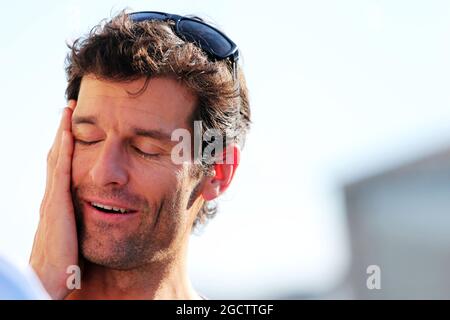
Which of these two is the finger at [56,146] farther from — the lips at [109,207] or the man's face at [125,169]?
the lips at [109,207]

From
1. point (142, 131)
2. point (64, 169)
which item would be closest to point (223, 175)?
point (142, 131)

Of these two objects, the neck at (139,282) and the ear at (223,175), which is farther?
the ear at (223,175)

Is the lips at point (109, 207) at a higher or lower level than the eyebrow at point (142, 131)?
lower

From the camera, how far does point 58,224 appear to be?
3.14 meters

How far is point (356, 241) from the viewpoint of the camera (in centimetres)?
1016

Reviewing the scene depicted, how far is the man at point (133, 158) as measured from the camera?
10.3 feet

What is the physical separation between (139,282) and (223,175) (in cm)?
65

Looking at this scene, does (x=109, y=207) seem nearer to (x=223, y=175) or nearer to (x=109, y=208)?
(x=109, y=208)

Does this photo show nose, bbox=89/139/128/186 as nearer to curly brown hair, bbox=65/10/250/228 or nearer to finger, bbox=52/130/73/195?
finger, bbox=52/130/73/195

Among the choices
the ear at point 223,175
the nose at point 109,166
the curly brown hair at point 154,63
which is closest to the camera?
the nose at point 109,166

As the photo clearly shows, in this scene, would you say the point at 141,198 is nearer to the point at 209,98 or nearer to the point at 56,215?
the point at 56,215

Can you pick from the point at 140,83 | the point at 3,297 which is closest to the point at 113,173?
the point at 140,83

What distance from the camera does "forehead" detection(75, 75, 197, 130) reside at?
3.18 metres

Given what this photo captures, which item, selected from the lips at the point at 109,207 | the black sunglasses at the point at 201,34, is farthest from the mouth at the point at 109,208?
the black sunglasses at the point at 201,34
